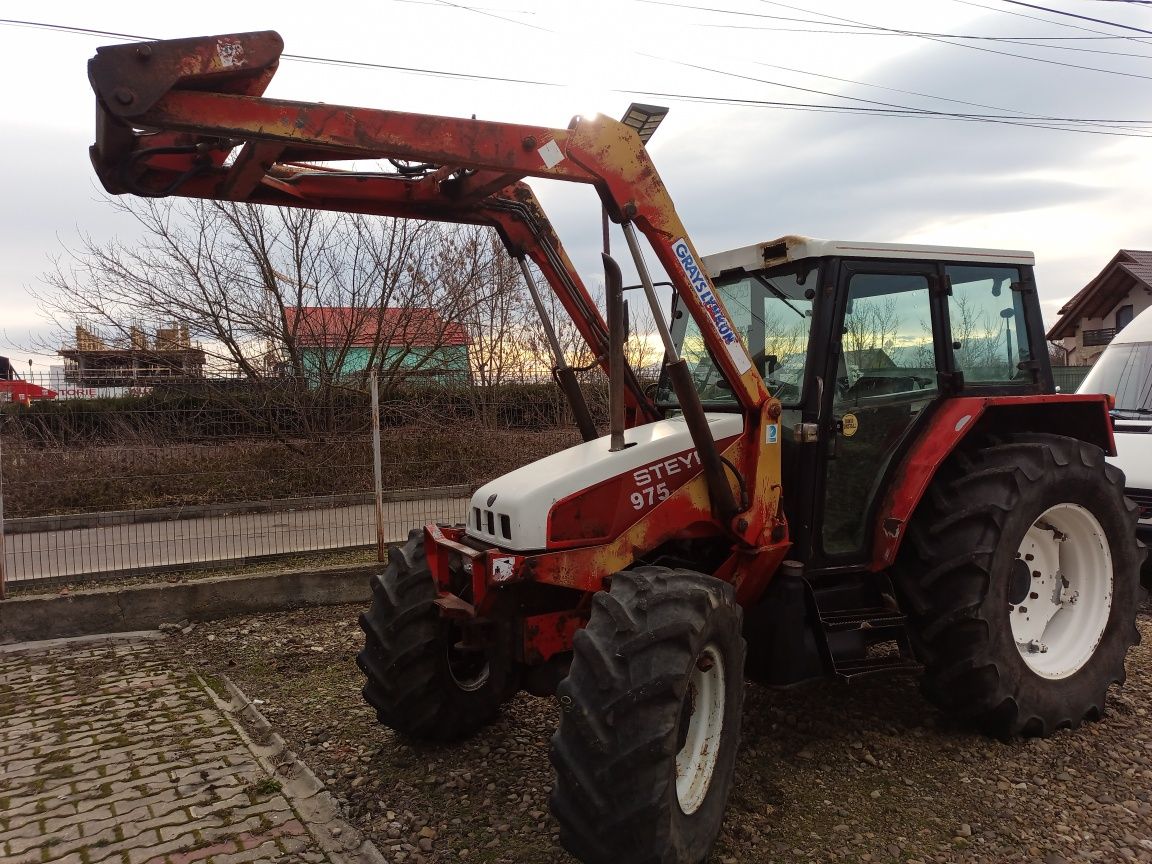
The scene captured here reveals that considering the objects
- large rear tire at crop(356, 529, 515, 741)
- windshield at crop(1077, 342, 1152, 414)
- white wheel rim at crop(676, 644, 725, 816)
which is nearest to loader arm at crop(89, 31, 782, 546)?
white wheel rim at crop(676, 644, 725, 816)

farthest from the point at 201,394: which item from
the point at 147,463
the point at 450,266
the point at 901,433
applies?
the point at 901,433

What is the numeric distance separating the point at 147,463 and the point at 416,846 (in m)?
6.36

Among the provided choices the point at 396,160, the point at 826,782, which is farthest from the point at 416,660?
the point at 396,160

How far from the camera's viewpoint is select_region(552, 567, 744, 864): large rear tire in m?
2.71

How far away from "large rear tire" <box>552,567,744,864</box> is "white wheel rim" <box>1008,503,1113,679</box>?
211cm

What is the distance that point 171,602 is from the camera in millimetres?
6398

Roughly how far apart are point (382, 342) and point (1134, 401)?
937 centimetres

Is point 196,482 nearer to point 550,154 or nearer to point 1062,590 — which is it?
point 550,154

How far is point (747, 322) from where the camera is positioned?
430 centimetres

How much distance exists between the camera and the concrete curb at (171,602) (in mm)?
6043

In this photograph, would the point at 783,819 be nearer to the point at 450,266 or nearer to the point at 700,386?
the point at 700,386

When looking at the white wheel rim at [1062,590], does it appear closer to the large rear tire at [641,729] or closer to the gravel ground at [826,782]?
the gravel ground at [826,782]

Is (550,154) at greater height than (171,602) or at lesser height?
greater

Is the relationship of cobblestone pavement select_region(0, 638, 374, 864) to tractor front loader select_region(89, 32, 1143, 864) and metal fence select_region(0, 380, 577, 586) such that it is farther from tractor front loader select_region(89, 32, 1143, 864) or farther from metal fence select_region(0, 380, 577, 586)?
metal fence select_region(0, 380, 577, 586)
